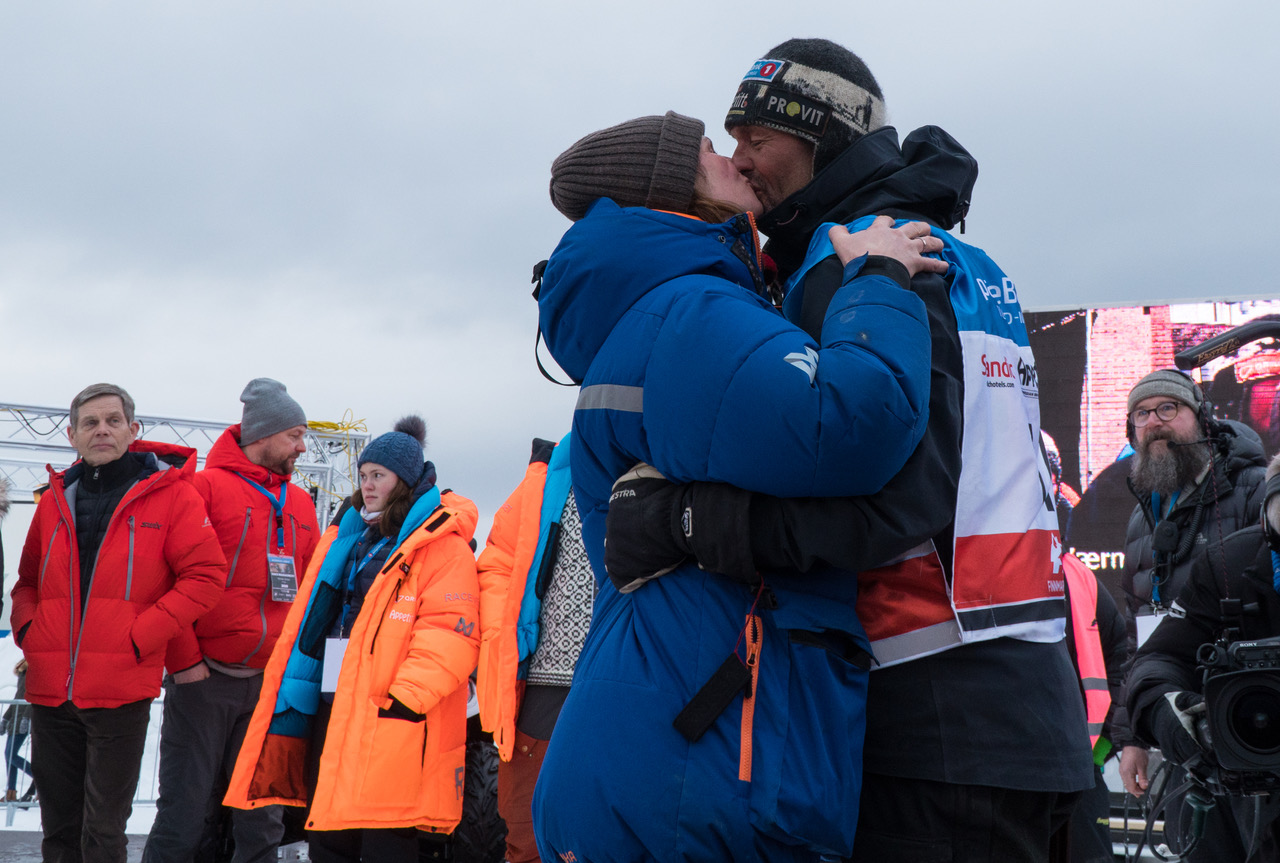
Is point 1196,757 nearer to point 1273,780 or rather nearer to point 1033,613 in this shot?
point 1273,780

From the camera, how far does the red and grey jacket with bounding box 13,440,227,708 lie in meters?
4.56

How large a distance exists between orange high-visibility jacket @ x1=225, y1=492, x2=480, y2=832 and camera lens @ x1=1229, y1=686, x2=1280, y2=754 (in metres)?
2.69

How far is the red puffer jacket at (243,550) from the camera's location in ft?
16.6

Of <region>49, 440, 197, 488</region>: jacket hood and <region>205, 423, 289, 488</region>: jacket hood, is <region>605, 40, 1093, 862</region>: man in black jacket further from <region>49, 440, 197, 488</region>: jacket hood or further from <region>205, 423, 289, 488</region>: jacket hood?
<region>205, 423, 289, 488</region>: jacket hood

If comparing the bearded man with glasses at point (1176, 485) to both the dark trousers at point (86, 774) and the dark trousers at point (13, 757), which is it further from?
the dark trousers at point (13, 757)

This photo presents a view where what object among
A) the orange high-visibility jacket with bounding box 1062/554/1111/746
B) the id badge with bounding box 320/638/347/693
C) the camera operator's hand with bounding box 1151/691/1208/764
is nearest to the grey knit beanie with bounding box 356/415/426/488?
the id badge with bounding box 320/638/347/693

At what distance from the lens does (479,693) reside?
4398 millimetres

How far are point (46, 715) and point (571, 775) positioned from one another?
13.3 feet

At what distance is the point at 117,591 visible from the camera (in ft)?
15.4

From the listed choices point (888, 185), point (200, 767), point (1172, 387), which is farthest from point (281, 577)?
point (888, 185)

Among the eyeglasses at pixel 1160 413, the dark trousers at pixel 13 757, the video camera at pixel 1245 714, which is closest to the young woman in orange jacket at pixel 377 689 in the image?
the video camera at pixel 1245 714

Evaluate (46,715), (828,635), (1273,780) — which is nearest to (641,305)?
(828,635)

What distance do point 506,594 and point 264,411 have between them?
1997mm

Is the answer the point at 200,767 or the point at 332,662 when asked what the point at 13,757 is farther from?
the point at 332,662
